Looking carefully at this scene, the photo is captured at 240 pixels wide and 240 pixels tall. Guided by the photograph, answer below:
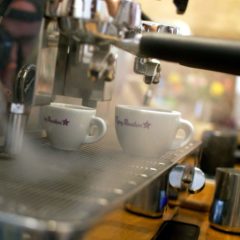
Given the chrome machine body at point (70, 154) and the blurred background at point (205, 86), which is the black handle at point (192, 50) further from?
the blurred background at point (205, 86)

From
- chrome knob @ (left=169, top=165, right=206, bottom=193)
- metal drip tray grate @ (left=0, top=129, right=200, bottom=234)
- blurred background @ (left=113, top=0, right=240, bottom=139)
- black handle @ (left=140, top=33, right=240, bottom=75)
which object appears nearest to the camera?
metal drip tray grate @ (left=0, top=129, right=200, bottom=234)

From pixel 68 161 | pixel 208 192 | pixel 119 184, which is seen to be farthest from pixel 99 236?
pixel 208 192

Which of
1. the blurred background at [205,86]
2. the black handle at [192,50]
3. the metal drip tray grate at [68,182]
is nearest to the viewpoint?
the metal drip tray grate at [68,182]

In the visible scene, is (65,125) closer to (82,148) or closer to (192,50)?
(82,148)

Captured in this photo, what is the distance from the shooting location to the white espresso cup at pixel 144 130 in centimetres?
60

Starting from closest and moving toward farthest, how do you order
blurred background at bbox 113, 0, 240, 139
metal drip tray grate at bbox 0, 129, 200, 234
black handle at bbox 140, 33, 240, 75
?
metal drip tray grate at bbox 0, 129, 200, 234 → black handle at bbox 140, 33, 240, 75 → blurred background at bbox 113, 0, 240, 139

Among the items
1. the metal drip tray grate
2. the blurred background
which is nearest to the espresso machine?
the metal drip tray grate

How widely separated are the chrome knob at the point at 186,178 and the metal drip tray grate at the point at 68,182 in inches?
0.5

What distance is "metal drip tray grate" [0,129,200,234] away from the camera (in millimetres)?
315

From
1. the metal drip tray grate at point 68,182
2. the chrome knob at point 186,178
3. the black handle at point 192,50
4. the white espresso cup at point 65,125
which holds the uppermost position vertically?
the black handle at point 192,50

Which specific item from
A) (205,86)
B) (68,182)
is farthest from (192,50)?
(205,86)

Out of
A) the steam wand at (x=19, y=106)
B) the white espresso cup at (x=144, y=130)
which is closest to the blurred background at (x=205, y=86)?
the white espresso cup at (x=144, y=130)

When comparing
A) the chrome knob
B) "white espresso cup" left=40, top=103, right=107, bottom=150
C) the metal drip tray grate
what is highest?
"white espresso cup" left=40, top=103, right=107, bottom=150

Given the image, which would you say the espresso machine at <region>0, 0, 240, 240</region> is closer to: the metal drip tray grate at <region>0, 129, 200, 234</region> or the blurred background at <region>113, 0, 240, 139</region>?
the metal drip tray grate at <region>0, 129, 200, 234</region>
